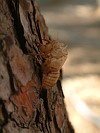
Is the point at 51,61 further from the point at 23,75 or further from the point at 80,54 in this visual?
the point at 80,54

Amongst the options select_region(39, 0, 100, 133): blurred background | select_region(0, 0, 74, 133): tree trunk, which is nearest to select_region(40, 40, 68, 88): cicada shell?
select_region(0, 0, 74, 133): tree trunk

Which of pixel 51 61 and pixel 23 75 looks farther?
pixel 51 61

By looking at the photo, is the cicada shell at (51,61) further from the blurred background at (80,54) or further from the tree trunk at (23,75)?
the blurred background at (80,54)

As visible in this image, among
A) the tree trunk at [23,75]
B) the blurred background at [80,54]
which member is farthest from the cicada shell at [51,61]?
the blurred background at [80,54]

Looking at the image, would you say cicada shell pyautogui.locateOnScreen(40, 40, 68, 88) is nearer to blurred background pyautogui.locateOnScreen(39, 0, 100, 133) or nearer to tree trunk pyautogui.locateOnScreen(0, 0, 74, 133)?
tree trunk pyautogui.locateOnScreen(0, 0, 74, 133)

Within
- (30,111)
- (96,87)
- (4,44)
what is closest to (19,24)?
(4,44)

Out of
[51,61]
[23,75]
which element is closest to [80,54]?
[51,61]
